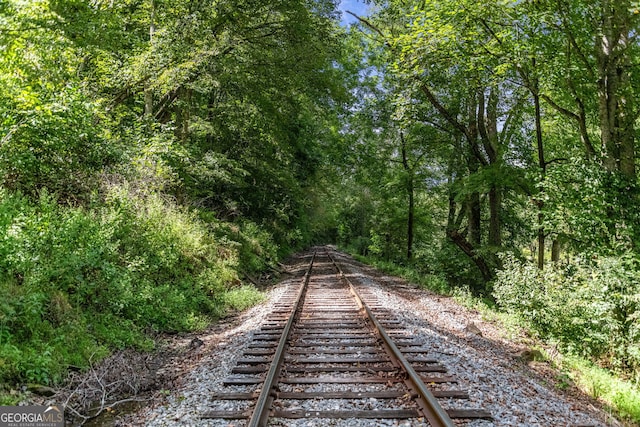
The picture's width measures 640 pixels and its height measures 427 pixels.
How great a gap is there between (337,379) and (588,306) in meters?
5.44

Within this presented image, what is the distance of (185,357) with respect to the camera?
6.65 m

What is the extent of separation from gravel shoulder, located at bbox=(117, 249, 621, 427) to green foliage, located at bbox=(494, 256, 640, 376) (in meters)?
0.73

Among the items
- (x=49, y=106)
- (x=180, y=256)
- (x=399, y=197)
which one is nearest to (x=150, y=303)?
(x=180, y=256)

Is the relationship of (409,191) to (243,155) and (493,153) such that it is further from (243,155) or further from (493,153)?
(243,155)

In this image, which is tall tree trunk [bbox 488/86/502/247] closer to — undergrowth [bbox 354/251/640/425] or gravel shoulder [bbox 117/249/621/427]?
undergrowth [bbox 354/251/640/425]

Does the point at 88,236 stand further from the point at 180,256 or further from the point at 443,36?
the point at 443,36

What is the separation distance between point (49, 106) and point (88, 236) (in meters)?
2.18

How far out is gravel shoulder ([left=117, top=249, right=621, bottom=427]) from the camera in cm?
439

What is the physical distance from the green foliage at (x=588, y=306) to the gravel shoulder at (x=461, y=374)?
73 centimetres

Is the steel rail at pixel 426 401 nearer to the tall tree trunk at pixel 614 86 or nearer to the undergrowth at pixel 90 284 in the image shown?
the undergrowth at pixel 90 284

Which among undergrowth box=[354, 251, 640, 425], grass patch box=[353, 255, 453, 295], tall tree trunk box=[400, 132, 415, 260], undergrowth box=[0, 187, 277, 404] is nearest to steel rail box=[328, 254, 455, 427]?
undergrowth box=[354, 251, 640, 425]

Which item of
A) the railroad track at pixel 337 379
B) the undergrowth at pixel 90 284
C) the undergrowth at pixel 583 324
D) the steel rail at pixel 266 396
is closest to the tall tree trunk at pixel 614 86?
the undergrowth at pixel 583 324

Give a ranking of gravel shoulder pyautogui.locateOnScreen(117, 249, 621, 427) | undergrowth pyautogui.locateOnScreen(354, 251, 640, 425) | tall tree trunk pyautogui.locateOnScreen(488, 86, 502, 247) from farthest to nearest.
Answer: tall tree trunk pyautogui.locateOnScreen(488, 86, 502, 247) < undergrowth pyautogui.locateOnScreen(354, 251, 640, 425) < gravel shoulder pyautogui.locateOnScreen(117, 249, 621, 427)

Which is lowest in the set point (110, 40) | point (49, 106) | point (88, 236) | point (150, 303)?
point (150, 303)
